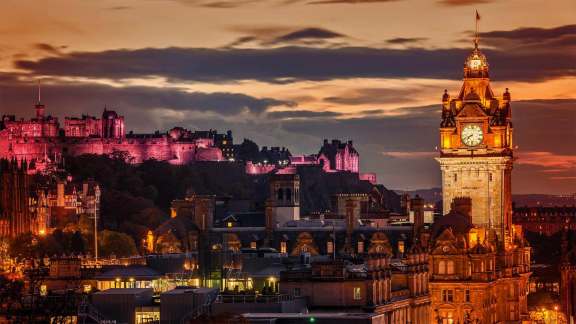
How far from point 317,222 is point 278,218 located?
7.59 m

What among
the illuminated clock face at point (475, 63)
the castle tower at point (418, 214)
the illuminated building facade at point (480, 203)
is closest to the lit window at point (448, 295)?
the illuminated building facade at point (480, 203)

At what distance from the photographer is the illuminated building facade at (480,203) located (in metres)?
164

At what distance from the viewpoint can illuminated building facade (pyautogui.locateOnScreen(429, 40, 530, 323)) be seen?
163500mm

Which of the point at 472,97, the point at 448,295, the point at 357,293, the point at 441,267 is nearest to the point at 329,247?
the point at 441,267

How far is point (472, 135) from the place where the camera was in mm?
173500

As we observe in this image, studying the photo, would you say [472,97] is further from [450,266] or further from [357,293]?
[357,293]

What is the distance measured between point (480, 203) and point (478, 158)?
324cm

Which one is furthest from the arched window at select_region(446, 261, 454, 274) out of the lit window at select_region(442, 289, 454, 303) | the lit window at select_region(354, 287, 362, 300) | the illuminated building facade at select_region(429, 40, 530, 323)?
the lit window at select_region(354, 287, 362, 300)

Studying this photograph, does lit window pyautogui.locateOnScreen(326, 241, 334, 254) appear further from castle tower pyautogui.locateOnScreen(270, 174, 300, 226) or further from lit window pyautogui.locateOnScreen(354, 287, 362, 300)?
lit window pyautogui.locateOnScreen(354, 287, 362, 300)

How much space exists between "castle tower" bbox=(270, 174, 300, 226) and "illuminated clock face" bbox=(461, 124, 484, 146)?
20.0m

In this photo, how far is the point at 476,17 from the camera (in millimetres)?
179000

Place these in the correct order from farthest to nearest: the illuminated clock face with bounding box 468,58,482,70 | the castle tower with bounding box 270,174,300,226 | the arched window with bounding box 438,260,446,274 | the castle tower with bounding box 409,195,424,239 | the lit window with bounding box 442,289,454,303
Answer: the castle tower with bounding box 270,174,300,226, the illuminated clock face with bounding box 468,58,482,70, the castle tower with bounding box 409,195,424,239, the arched window with bounding box 438,260,446,274, the lit window with bounding box 442,289,454,303

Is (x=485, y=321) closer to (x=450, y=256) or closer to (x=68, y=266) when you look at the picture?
(x=450, y=256)

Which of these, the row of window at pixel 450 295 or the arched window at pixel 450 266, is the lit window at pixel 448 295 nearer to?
the row of window at pixel 450 295
